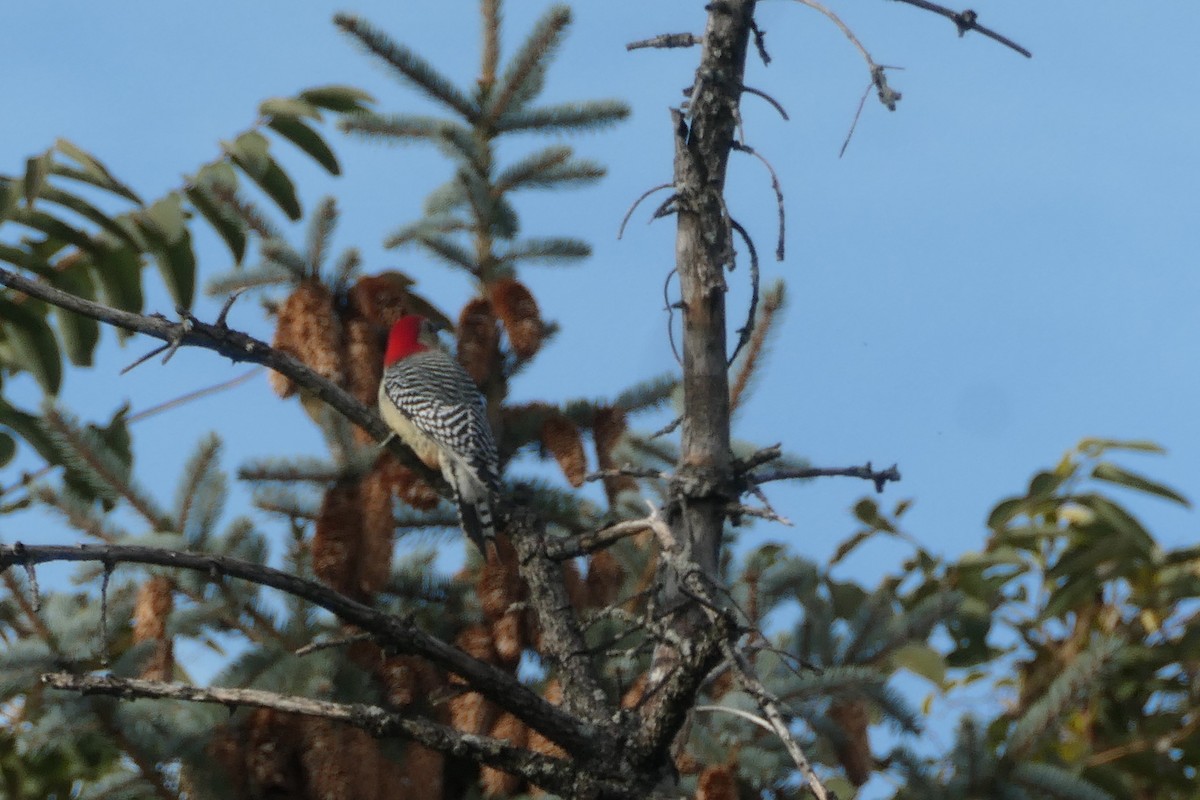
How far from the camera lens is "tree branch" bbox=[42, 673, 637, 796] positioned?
351 cm

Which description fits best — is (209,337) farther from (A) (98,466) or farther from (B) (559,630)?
(B) (559,630)

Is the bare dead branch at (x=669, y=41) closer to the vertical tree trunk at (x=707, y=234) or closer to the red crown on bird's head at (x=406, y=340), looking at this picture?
the vertical tree trunk at (x=707, y=234)

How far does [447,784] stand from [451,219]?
6.44 feet

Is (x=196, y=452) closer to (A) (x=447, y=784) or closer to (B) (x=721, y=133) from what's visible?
(A) (x=447, y=784)

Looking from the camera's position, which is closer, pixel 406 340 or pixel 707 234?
pixel 707 234

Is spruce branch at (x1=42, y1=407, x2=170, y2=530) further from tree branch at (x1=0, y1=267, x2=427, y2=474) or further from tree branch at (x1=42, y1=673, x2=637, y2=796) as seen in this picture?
tree branch at (x1=42, y1=673, x2=637, y2=796)

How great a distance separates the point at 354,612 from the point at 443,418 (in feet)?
10.8

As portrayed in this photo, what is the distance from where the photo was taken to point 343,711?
3523 mm

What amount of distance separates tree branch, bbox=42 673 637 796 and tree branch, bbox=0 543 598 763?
11 cm

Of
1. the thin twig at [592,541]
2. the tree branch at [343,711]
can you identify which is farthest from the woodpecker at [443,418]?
the tree branch at [343,711]

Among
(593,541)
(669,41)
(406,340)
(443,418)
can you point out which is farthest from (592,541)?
(406,340)

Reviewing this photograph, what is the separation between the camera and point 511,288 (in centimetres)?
532

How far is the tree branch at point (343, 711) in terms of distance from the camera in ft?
11.5

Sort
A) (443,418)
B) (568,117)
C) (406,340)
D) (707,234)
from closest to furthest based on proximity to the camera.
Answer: (707,234)
(568,117)
(443,418)
(406,340)
